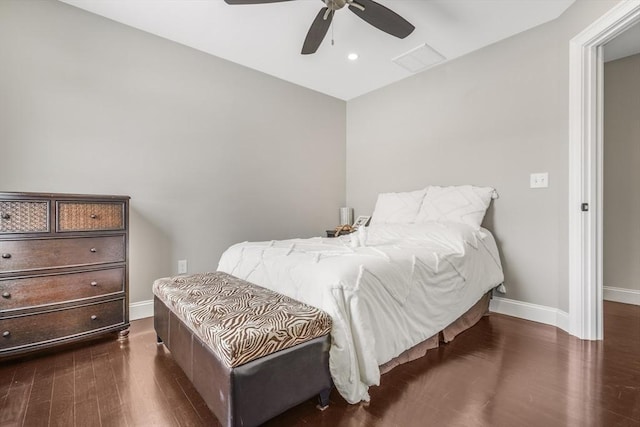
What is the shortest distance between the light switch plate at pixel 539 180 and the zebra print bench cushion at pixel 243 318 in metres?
2.25

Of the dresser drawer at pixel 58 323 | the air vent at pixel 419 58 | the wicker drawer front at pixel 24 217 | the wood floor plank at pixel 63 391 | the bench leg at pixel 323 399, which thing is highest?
the air vent at pixel 419 58

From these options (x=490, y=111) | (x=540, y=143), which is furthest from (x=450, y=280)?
(x=490, y=111)

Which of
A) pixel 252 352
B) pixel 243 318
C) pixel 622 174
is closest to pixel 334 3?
pixel 243 318

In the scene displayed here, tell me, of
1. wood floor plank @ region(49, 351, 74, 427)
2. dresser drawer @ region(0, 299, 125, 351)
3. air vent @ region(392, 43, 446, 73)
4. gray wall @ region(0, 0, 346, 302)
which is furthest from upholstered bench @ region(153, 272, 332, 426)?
air vent @ region(392, 43, 446, 73)

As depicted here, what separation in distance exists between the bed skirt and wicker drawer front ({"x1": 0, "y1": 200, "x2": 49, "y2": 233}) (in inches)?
88.2

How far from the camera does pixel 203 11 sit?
236cm

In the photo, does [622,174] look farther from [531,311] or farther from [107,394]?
[107,394]

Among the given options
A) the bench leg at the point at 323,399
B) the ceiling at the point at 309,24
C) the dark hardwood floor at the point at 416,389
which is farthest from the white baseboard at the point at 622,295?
the bench leg at the point at 323,399

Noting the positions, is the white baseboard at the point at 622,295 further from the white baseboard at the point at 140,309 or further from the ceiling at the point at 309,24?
the white baseboard at the point at 140,309

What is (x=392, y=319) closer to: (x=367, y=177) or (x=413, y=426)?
(x=413, y=426)

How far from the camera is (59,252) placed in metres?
1.95

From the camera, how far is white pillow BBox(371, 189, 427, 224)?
9.91 feet

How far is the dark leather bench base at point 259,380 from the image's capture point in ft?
3.61

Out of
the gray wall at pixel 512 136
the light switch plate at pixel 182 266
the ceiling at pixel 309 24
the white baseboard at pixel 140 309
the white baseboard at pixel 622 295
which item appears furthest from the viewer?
the white baseboard at pixel 622 295
